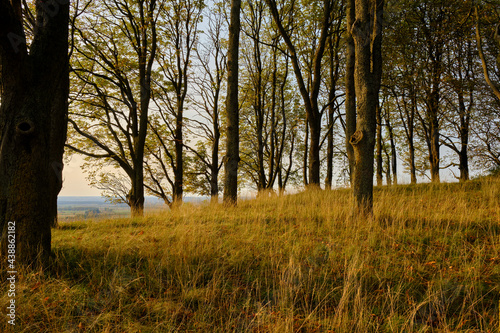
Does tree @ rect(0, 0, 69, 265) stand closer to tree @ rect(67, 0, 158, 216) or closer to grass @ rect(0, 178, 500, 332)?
grass @ rect(0, 178, 500, 332)

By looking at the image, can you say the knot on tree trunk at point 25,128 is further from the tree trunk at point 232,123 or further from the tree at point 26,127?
the tree trunk at point 232,123

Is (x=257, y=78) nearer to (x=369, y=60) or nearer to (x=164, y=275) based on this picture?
(x=369, y=60)

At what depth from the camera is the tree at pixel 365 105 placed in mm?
5398

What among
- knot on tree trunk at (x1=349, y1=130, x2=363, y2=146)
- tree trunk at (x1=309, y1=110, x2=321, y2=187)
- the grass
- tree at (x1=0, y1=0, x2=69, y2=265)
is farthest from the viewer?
→ tree trunk at (x1=309, y1=110, x2=321, y2=187)

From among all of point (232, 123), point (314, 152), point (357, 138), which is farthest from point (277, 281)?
point (314, 152)

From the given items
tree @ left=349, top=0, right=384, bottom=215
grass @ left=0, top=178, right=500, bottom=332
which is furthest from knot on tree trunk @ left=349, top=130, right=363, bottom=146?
grass @ left=0, top=178, right=500, bottom=332

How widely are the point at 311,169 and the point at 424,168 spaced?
62.3 feet

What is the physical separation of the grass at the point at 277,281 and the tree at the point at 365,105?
2.50 feet

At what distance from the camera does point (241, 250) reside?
12.5ft

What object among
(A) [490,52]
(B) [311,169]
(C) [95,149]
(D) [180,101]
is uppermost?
(A) [490,52]

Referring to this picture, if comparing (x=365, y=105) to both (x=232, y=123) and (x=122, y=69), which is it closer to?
(x=232, y=123)

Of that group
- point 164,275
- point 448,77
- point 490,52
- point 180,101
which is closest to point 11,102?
point 164,275

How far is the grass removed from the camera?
238 cm

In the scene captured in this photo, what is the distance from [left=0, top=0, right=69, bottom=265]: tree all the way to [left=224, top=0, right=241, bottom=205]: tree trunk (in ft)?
16.2
